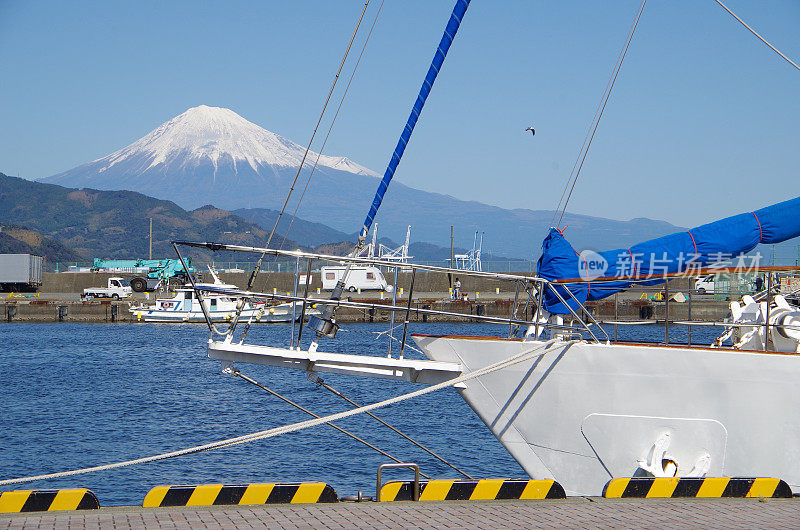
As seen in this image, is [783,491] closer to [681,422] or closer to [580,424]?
[681,422]

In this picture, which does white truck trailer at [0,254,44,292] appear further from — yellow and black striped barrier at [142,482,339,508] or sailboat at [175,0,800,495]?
yellow and black striped barrier at [142,482,339,508]

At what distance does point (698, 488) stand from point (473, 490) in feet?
7.40

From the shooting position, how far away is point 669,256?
9.50 meters

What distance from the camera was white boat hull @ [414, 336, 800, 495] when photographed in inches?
351

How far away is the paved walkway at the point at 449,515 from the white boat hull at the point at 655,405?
4.21ft

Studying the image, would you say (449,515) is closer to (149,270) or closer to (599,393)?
(599,393)

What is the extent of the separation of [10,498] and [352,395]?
16.0 metres

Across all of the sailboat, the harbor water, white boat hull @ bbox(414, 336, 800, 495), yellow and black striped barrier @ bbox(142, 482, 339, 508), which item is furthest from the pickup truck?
yellow and black striped barrier @ bbox(142, 482, 339, 508)

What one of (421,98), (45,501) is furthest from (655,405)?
(45,501)

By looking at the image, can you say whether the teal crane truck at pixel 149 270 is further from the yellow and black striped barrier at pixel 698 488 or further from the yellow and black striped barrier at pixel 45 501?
the yellow and black striped barrier at pixel 698 488

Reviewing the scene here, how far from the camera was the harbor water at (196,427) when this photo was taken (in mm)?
14875

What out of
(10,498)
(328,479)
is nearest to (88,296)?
(328,479)

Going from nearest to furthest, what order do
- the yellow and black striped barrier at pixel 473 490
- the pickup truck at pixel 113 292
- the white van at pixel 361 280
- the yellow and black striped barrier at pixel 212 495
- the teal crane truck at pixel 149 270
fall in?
the yellow and black striped barrier at pixel 212 495, the yellow and black striped barrier at pixel 473 490, the white van at pixel 361 280, the pickup truck at pixel 113 292, the teal crane truck at pixel 149 270

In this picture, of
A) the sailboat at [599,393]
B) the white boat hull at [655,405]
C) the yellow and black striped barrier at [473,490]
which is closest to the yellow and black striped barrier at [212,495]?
the yellow and black striped barrier at [473,490]
